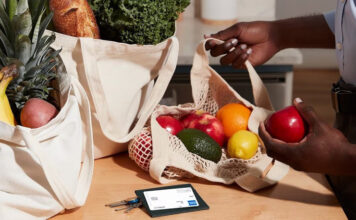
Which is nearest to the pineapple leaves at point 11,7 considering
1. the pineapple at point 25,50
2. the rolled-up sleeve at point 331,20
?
the pineapple at point 25,50

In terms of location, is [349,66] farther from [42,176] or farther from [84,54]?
[42,176]

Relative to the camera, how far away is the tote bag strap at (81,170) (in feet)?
2.92

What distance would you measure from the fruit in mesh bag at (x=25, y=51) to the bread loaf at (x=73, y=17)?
58 millimetres

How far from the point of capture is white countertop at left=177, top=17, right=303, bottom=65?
1.95 meters

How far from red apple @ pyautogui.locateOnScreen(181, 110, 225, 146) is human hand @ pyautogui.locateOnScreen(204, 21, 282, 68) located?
18cm

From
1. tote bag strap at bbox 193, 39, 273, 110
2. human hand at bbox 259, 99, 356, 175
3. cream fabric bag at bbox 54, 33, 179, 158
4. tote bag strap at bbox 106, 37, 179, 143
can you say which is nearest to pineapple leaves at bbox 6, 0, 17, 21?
cream fabric bag at bbox 54, 33, 179, 158

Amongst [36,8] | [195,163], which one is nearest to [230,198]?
[195,163]

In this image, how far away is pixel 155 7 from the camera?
1.16 metres

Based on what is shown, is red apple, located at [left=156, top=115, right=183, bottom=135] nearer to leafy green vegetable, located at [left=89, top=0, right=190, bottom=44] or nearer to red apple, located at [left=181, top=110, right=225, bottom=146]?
red apple, located at [left=181, top=110, right=225, bottom=146]

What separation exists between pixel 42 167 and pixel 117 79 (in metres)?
0.32

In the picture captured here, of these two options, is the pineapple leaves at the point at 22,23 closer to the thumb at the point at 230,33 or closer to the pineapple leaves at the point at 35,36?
the pineapple leaves at the point at 35,36

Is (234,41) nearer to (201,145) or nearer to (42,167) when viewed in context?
(201,145)

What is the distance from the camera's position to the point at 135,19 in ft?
3.77

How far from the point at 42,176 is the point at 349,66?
2.38 ft
